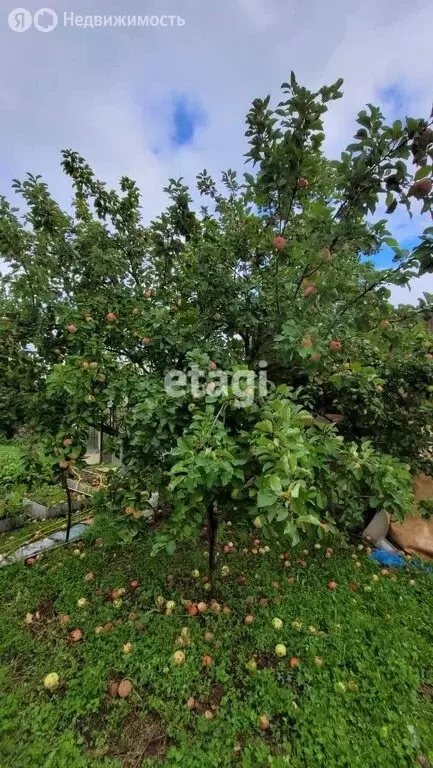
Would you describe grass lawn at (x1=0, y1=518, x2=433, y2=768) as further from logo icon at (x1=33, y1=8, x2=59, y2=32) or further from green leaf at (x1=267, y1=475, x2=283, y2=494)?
logo icon at (x1=33, y1=8, x2=59, y2=32)

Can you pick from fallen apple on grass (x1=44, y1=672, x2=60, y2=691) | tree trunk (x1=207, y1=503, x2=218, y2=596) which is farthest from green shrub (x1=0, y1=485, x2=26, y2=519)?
tree trunk (x1=207, y1=503, x2=218, y2=596)

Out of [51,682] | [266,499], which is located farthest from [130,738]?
[266,499]

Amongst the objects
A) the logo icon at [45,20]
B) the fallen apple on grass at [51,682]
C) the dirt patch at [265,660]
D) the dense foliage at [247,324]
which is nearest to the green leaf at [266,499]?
the dense foliage at [247,324]

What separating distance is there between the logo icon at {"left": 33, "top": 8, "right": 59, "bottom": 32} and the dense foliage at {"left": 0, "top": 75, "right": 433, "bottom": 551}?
750 mm

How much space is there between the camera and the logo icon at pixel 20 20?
85.6 inches

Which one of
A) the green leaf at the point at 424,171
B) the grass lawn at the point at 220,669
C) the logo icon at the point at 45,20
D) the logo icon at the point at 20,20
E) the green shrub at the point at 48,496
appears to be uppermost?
the logo icon at the point at 45,20

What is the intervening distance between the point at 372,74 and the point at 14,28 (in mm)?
2587

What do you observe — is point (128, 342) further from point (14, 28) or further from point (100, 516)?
point (14, 28)

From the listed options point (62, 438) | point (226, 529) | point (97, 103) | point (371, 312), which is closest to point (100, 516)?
point (226, 529)

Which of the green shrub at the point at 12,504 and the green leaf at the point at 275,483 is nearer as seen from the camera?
the green leaf at the point at 275,483

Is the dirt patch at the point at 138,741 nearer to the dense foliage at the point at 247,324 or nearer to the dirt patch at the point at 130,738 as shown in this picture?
the dirt patch at the point at 130,738

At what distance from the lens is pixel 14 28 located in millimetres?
2238

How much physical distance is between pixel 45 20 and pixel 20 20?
165mm

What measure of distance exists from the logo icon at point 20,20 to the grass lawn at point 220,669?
399cm
